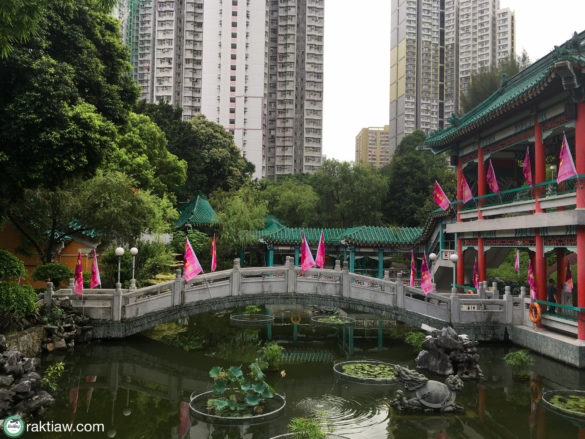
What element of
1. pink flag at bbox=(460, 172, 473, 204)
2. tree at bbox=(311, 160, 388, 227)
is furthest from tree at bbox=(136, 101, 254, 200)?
pink flag at bbox=(460, 172, 473, 204)

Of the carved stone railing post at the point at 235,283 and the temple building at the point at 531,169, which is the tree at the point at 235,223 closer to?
the carved stone railing post at the point at 235,283

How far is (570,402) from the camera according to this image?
29.0 ft

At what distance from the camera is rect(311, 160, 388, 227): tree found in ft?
102

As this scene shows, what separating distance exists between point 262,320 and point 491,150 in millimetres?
10268

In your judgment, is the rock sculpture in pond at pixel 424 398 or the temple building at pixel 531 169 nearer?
the rock sculpture in pond at pixel 424 398

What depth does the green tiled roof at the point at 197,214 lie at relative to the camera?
2773 centimetres

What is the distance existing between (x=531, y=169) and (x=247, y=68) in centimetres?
4966

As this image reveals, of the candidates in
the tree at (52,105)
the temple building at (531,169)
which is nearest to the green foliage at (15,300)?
the tree at (52,105)

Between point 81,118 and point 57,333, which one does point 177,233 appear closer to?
point 57,333

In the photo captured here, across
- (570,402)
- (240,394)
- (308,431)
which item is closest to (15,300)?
(240,394)

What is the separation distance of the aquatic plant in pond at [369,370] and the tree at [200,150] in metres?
23.3

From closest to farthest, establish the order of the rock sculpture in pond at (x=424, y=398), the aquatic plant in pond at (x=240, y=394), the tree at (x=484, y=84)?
the aquatic plant in pond at (x=240, y=394) → the rock sculpture in pond at (x=424, y=398) → the tree at (x=484, y=84)

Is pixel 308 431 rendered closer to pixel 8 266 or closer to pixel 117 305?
pixel 8 266

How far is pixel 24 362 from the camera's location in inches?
328
